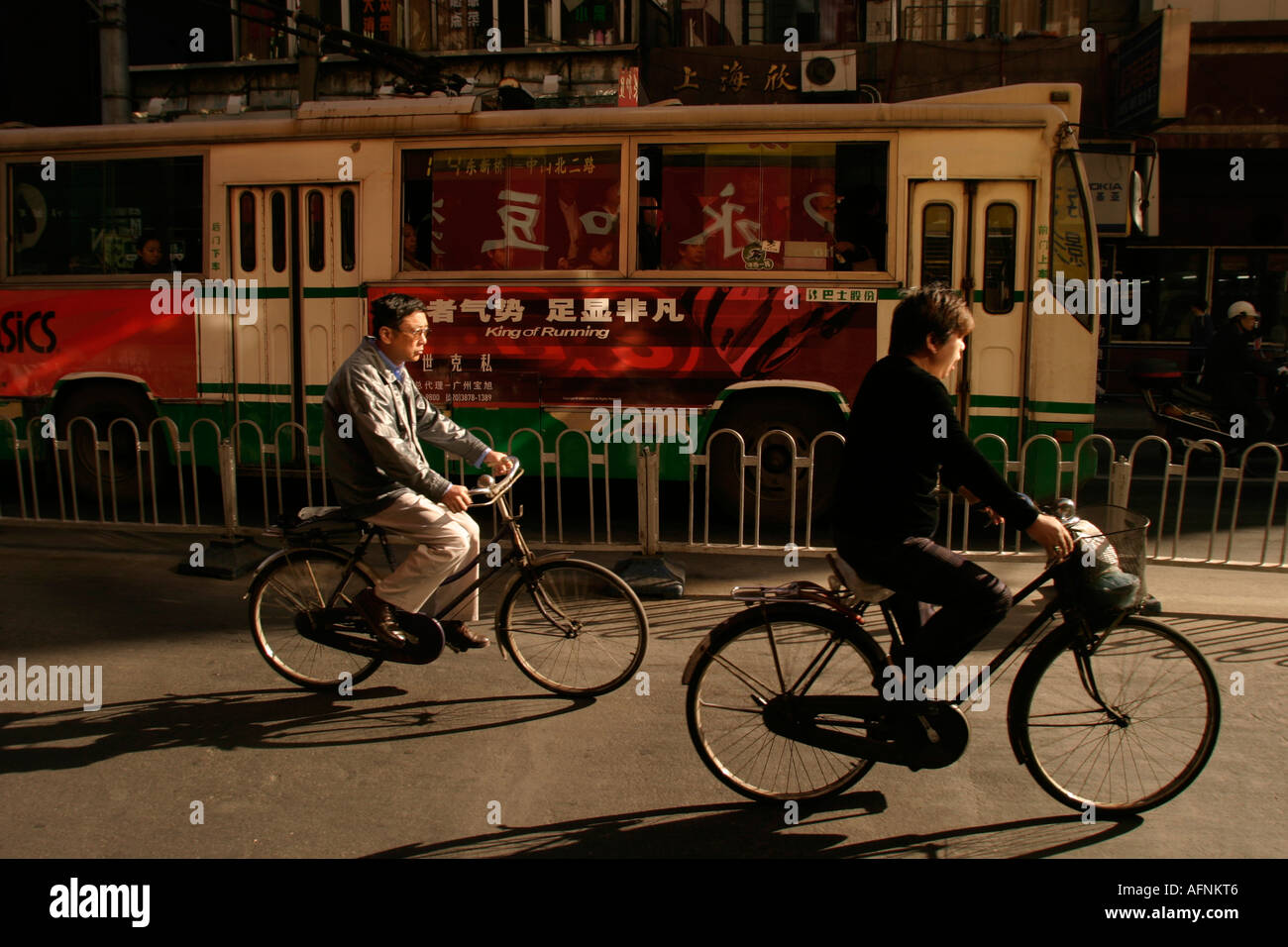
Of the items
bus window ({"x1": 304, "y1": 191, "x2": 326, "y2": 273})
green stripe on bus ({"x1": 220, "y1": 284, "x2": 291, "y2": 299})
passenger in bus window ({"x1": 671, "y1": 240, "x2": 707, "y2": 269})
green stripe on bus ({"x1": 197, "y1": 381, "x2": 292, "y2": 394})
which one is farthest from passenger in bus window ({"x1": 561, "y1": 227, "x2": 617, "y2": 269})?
green stripe on bus ({"x1": 197, "y1": 381, "x2": 292, "y2": 394})

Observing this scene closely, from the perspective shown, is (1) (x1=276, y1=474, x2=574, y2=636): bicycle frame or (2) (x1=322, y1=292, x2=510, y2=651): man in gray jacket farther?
(1) (x1=276, y1=474, x2=574, y2=636): bicycle frame

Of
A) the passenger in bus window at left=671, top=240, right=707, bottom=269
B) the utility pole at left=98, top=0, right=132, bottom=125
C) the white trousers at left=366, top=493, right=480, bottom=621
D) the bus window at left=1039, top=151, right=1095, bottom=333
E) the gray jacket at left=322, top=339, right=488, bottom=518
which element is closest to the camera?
the gray jacket at left=322, top=339, right=488, bottom=518

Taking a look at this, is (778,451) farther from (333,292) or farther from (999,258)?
(333,292)

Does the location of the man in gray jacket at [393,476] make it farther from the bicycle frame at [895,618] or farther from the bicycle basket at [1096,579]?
the bicycle basket at [1096,579]

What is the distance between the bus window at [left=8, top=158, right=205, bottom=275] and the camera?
8.82 metres

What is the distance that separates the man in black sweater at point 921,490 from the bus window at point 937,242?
14.9ft

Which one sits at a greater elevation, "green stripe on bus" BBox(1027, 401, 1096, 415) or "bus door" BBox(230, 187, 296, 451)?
"bus door" BBox(230, 187, 296, 451)

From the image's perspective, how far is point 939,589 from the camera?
3434mm

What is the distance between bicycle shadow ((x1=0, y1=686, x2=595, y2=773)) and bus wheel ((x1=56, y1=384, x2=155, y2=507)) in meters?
4.77

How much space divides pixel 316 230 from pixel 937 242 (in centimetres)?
483

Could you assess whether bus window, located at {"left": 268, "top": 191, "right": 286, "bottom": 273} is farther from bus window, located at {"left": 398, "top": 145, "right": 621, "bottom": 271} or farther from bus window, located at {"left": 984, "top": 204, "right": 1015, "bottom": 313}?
bus window, located at {"left": 984, "top": 204, "right": 1015, "bottom": 313}

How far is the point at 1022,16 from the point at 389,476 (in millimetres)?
16192

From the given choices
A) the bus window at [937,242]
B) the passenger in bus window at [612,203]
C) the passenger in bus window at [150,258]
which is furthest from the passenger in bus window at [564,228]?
the passenger in bus window at [150,258]

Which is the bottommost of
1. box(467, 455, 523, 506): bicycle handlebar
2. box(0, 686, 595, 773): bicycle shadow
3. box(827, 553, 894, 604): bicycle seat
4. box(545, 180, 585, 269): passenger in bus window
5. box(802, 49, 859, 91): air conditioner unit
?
box(0, 686, 595, 773): bicycle shadow
